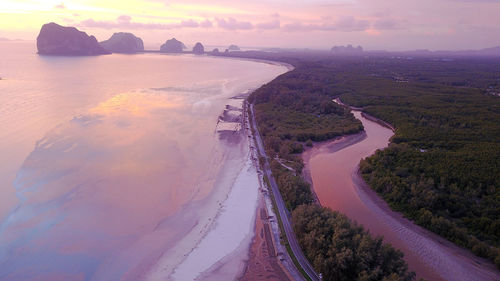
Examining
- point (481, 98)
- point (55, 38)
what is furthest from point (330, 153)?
point (55, 38)

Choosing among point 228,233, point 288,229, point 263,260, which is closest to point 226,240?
point 228,233

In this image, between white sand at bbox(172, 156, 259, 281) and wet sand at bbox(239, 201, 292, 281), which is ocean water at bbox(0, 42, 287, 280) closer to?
white sand at bbox(172, 156, 259, 281)

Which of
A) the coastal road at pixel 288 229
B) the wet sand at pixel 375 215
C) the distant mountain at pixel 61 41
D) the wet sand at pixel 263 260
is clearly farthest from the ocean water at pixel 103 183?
the distant mountain at pixel 61 41

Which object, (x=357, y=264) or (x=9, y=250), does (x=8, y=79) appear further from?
(x=357, y=264)

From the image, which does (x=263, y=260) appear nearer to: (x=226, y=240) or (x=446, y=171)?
(x=226, y=240)

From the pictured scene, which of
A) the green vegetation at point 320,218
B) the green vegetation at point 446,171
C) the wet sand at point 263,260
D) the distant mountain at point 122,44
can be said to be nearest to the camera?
the green vegetation at point 320,218

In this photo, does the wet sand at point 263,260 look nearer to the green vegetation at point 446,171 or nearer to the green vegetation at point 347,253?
the green vegetation at point 347,253
